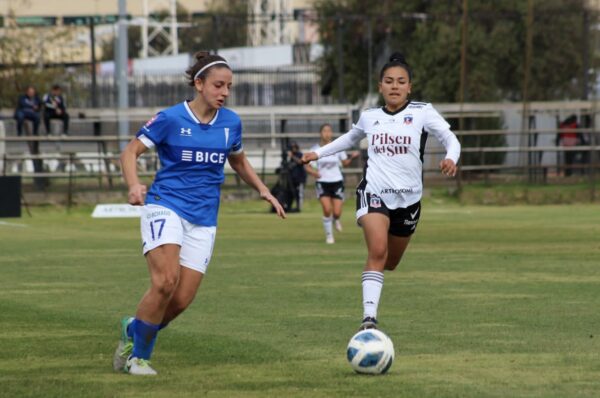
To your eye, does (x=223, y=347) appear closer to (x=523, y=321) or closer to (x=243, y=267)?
(x=523, y=321)

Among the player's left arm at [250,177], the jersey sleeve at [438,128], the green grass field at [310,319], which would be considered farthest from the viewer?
the jersey sleeve at [438,128]

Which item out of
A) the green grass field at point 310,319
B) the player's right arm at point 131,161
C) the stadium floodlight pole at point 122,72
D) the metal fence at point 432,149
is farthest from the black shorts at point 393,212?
the stadium floodlight pole at point 122,72

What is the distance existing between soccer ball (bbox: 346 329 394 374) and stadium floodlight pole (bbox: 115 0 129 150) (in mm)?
30864

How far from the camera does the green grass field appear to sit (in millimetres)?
9234

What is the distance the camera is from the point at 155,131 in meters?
9.63

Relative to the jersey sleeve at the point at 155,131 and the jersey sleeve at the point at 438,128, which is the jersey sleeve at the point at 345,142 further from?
the jersey sleeve at the point at 155,131

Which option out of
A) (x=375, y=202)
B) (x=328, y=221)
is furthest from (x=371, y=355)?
(x=328, y=221)

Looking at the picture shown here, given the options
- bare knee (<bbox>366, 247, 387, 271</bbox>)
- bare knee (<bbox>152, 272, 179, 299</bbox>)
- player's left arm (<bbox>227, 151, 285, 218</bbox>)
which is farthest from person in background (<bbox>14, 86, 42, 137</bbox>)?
bare knee (<bbox>152, 272, 179, 299</bbox>)

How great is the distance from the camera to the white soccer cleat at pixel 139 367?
9.55m

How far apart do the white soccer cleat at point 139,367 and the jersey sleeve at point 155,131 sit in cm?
144

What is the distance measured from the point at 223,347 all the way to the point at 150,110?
1203 inches

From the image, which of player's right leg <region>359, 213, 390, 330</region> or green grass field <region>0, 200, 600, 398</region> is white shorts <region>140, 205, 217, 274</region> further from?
player's right leg <region>359, 213, 390, 330</region>

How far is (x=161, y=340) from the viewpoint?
1152 cm

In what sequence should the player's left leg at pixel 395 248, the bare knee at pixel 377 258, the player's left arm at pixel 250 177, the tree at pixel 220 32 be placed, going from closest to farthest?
1. the player's left arm at pixel 250 177
2. the bare knee at pixel 377 258
3. the player's left leg at pixel 395 248
4. the tree at pixel 220 32
